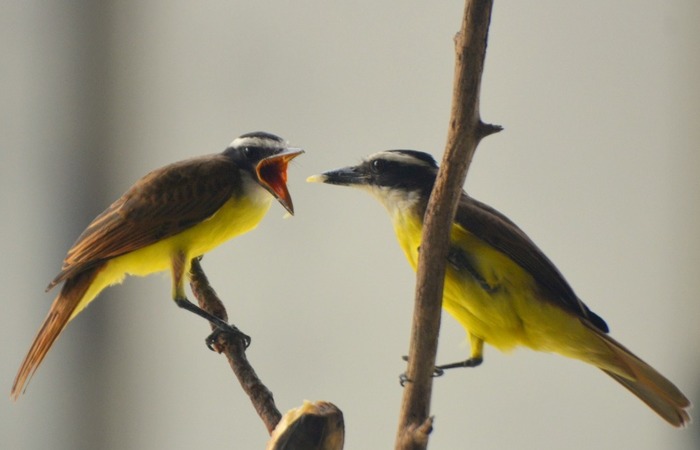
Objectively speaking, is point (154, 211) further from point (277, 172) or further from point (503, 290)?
point (503, 290)

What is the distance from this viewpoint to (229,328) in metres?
0.99

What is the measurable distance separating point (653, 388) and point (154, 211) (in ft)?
2.05

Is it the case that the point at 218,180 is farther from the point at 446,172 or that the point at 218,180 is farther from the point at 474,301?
the point at 446,172

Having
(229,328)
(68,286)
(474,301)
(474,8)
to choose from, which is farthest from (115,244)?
(474,8)

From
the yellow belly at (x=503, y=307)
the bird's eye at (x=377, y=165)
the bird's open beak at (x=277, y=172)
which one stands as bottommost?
the yellow belly at (x=503, y=307)

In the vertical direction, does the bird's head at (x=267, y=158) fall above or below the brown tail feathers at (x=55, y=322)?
above

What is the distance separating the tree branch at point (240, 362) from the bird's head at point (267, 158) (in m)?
0.13

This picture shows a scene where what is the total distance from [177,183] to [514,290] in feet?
1.43

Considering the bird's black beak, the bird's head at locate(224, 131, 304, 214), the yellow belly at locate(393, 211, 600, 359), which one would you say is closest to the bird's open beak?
the bird's head at locate(224, 131, 304, 214)

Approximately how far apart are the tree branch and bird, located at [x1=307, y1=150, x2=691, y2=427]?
192 millimetres

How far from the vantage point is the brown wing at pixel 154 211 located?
110 cm

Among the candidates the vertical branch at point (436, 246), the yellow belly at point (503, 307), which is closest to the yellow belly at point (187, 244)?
the yellow belly at point (503, 307)

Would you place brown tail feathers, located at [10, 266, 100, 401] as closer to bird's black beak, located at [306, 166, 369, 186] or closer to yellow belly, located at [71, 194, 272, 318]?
yellow belly, located at [71, 194, 272, 318]

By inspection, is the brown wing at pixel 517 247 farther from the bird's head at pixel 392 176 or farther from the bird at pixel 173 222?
the bird at pixel 173 222
